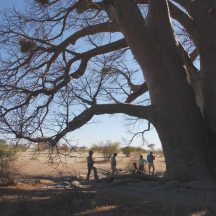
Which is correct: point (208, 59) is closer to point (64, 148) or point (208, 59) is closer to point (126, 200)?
point (64, 148)

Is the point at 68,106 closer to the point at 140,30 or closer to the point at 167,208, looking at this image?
the point at 140,30

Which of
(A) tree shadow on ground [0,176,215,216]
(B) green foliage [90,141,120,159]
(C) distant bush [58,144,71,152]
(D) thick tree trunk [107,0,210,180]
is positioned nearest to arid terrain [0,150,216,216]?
(A) tree shadow on ground [0,176,215,216]

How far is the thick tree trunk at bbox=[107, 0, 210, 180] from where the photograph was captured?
33.4 ft

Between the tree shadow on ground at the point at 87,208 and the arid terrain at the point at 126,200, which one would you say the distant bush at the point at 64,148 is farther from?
the tree shadow on ground at the point at 87,208

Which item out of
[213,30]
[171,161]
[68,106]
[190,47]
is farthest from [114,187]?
[190,47]

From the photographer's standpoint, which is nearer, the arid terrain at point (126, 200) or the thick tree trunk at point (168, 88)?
the arid terrain at point (126, 200)

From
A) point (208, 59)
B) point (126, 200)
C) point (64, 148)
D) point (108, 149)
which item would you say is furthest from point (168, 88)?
point (108, 149)

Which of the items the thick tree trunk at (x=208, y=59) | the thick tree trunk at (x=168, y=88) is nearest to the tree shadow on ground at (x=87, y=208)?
the thick tree trunk at (x=168, y=88)

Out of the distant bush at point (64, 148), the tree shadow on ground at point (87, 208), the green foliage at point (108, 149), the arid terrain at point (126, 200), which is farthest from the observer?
the green foliage at point (108, 149)

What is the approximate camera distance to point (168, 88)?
10.4m

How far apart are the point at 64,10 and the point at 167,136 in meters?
3.99

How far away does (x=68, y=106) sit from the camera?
374 inches

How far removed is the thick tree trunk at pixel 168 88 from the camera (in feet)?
33.4

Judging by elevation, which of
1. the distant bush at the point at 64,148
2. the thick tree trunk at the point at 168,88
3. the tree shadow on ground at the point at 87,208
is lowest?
the tree shadow on ground at the point at 87,208
